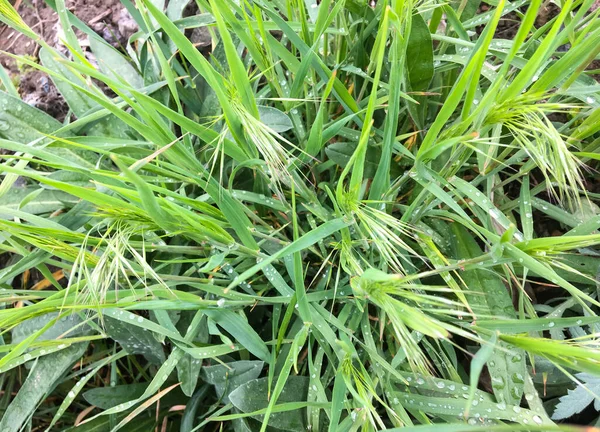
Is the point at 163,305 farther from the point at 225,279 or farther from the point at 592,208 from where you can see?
the point at 592,208

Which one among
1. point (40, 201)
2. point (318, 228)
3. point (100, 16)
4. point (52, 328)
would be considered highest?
point (100, 16)

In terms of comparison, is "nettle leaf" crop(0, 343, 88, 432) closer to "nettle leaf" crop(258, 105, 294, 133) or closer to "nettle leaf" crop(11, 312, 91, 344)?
"nettle leaf" crop(11, 312, 91, 344)

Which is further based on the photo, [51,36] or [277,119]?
[51,36]

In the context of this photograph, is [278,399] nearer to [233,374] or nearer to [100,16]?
[233,374]

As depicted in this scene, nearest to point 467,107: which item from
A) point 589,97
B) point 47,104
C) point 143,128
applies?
point 589,97

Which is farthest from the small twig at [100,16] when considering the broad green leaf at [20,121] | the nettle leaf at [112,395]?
the nettle leaf at [112,395]

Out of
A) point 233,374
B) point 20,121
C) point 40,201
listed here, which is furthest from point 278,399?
point 20,121

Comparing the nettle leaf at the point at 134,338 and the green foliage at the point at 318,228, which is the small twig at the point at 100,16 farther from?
the nettle leaf at the point at 134,338
